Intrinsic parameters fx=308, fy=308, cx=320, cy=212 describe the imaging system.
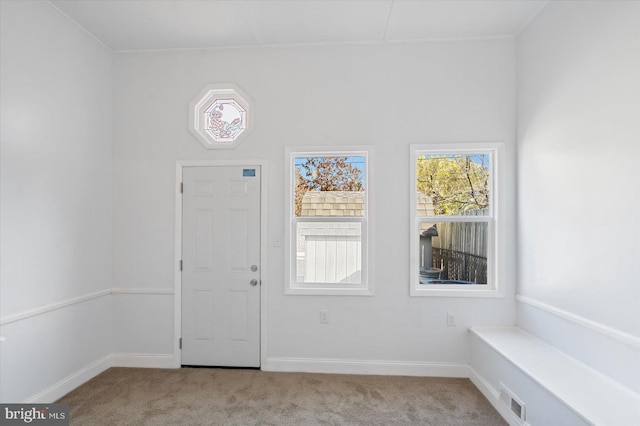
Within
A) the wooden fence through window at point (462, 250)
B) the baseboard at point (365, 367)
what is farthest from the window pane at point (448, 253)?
the baseboard at point (365, 367)

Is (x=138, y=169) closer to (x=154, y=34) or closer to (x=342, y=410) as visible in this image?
(x=154, y=34)

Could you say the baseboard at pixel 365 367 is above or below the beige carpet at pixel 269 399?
above

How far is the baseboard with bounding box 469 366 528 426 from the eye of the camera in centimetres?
225

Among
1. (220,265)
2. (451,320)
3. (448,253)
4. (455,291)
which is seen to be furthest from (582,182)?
(220,265)

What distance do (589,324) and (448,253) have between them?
1.19 m

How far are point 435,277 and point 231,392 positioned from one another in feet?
7.07

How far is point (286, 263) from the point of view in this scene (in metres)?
3.07

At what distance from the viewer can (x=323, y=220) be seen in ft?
10.3

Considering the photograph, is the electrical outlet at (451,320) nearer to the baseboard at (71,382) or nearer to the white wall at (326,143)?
the white wall at (326,143)

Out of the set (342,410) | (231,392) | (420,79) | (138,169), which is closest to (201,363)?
(231,392)

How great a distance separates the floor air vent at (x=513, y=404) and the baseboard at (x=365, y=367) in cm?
58

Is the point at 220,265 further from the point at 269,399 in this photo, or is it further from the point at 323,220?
the point at 269,399

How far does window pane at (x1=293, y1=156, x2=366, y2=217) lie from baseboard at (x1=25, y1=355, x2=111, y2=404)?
2.40m

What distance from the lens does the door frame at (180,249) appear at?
3.07 m
